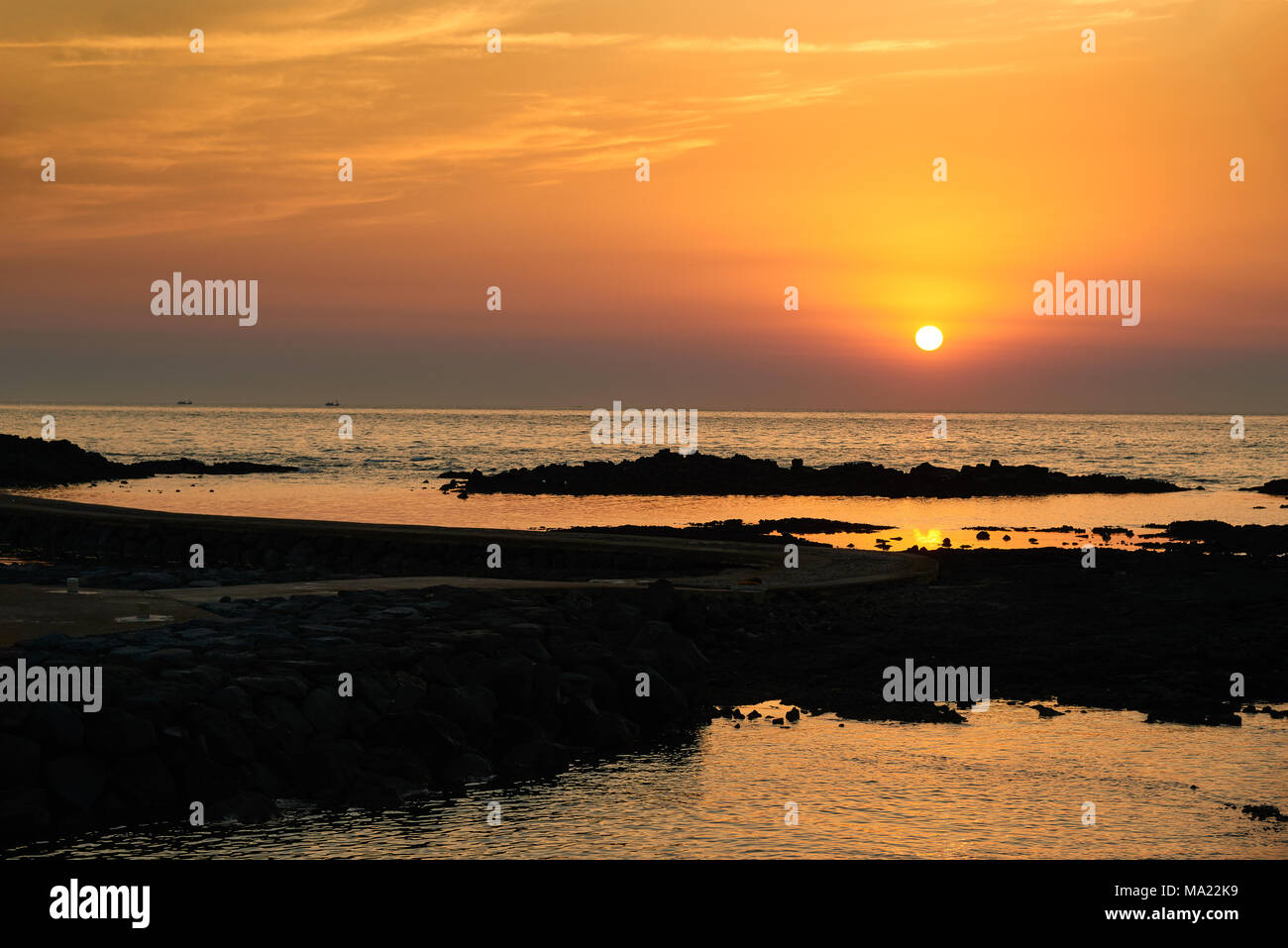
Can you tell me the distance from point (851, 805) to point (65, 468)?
79.4 m

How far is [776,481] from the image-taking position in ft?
241

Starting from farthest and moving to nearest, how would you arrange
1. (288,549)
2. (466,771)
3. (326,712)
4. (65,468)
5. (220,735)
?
(65,468) → (288,549) → (326,712) → (466,771) → (220,735)

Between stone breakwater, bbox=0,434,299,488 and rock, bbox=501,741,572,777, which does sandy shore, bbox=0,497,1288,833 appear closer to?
rock, bbox=501,741,572,777

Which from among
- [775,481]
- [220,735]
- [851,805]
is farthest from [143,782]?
[775,481]

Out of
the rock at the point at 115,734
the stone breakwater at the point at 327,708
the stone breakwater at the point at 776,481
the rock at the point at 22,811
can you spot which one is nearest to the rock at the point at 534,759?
the stone breakwater at the point at 327,708

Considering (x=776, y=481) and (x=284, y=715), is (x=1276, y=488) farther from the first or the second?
(x=284, y=715)

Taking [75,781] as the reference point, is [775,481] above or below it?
above

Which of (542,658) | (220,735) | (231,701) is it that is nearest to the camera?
(220,735)

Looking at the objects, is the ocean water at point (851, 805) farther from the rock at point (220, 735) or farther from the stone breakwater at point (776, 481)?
the stone breakwater at point (776, 481)

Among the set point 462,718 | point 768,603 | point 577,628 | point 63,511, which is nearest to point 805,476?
point 63,511

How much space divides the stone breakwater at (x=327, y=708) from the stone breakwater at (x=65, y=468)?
65951mm

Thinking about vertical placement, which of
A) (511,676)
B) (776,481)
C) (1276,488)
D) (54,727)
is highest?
(776,481)

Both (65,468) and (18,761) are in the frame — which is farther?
(65,468)
